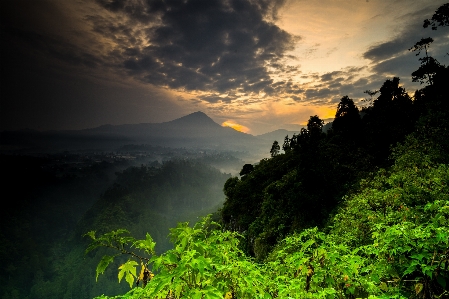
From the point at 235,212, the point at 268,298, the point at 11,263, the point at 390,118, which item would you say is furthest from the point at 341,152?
the point at 11,263

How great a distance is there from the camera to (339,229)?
9.53 meters

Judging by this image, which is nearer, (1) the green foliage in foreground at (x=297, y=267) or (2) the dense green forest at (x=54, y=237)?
(1) the green foliage in foreground at (x=297, y=267)

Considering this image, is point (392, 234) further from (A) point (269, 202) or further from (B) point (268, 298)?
(A) point (269, 202)

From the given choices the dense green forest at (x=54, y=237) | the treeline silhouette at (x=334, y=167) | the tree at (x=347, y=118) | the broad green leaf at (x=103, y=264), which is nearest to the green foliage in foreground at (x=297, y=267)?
the broad green leaf at (x=103, y=264)

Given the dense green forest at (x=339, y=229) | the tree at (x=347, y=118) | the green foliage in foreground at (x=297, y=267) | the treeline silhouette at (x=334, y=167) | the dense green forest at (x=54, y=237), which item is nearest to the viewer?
the green foliage in foreground at (x=297, y=267)

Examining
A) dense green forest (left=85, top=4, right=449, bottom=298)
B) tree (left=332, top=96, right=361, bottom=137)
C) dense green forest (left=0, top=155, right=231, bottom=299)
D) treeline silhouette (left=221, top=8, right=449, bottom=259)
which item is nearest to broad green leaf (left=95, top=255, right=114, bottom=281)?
dense green forest (left=85, top=4, right=449, bottom=298)

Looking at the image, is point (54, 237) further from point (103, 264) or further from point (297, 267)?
point (297, 267)

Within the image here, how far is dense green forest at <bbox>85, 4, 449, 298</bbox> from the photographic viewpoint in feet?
9.44

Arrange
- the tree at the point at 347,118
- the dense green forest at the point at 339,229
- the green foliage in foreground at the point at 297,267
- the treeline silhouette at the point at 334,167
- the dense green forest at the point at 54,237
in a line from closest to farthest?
the green foliage in foreground at the point at 297,267 → the dense green forest at the point at 339,229 → the treeline silhouette at the point at 334,167 → the tree at the point at 347,118 → the dense green forest at the point at 54,237

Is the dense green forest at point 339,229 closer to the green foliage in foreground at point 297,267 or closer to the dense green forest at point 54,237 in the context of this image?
the green foliage in foreground at point 297,267

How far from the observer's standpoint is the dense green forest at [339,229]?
288 centimetres

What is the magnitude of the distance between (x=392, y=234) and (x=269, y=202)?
18793 millimetres

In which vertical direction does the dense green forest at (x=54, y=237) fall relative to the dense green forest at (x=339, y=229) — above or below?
below

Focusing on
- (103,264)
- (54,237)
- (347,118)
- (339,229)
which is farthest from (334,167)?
(54,237)
